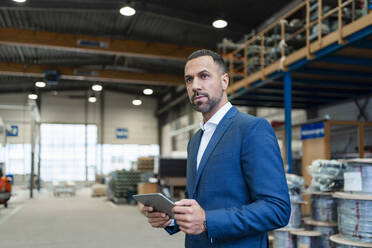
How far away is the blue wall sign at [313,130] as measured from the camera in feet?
31.1

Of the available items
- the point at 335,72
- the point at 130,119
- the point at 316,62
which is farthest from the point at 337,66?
the point at 130,119

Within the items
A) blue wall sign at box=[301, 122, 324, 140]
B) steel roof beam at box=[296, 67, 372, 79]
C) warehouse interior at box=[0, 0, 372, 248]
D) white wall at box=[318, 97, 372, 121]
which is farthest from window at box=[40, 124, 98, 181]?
steel roof beam at box=[296, 67, 372, 79]

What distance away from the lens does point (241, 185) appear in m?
1.65

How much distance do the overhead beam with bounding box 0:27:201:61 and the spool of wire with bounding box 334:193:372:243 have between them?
11390 mm

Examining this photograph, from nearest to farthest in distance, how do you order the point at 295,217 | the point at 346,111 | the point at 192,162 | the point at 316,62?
the point at 192,162, the point at 295,217, the point at 316,62, the point at 346,111

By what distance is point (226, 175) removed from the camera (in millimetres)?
1650

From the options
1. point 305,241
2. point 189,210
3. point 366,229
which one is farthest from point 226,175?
point 305,241

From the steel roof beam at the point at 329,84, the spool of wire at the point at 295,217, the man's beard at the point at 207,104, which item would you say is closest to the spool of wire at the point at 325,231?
the spool of wire at the point at 295,217

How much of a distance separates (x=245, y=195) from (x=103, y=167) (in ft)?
101

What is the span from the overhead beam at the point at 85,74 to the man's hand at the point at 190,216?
16934mm

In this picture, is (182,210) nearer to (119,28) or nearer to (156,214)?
(156,214)

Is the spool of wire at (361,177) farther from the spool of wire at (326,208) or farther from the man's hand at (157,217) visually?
the man's hand at (157,217)

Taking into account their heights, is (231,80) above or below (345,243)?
above

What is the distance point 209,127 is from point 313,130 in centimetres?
858
